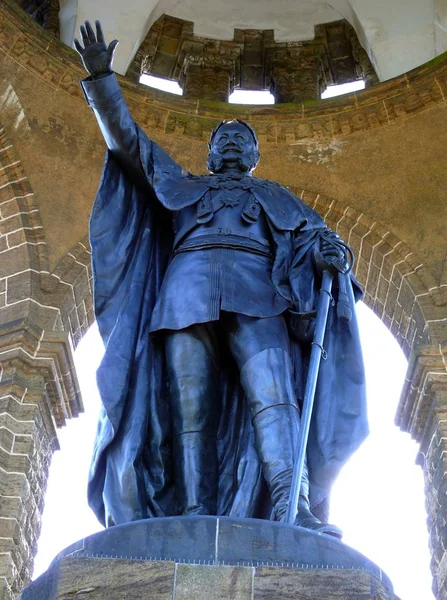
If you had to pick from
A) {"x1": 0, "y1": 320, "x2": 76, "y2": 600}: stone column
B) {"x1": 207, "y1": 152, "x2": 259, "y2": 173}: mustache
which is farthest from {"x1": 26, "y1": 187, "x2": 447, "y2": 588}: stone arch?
{"x1": 207, "y1": 152, "x2": 259, "y2": 173}: mustache

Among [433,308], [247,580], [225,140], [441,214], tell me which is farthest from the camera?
[441,214]

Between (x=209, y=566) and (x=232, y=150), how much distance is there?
2.26 meters

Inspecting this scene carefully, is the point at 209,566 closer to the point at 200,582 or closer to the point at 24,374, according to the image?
the point at 200,582

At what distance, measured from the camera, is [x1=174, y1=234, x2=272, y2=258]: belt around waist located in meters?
4.27

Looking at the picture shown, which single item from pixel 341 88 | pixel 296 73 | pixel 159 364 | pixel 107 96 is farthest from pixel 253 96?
pixel 159 364

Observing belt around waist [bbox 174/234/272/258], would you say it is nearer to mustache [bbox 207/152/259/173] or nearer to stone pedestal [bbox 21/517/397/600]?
mustache [bbox 207/152/259/173]

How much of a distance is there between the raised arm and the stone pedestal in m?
1.88

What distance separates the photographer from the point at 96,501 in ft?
12.9

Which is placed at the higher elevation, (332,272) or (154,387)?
(332,272)

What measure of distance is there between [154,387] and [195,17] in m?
9.11

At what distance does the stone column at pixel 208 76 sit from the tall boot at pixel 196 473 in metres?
8.54

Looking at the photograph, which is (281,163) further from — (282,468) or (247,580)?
(247,580)

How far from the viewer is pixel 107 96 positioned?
442 cm

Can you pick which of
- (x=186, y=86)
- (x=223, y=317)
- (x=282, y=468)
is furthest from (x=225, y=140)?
(x=186, y=86)
